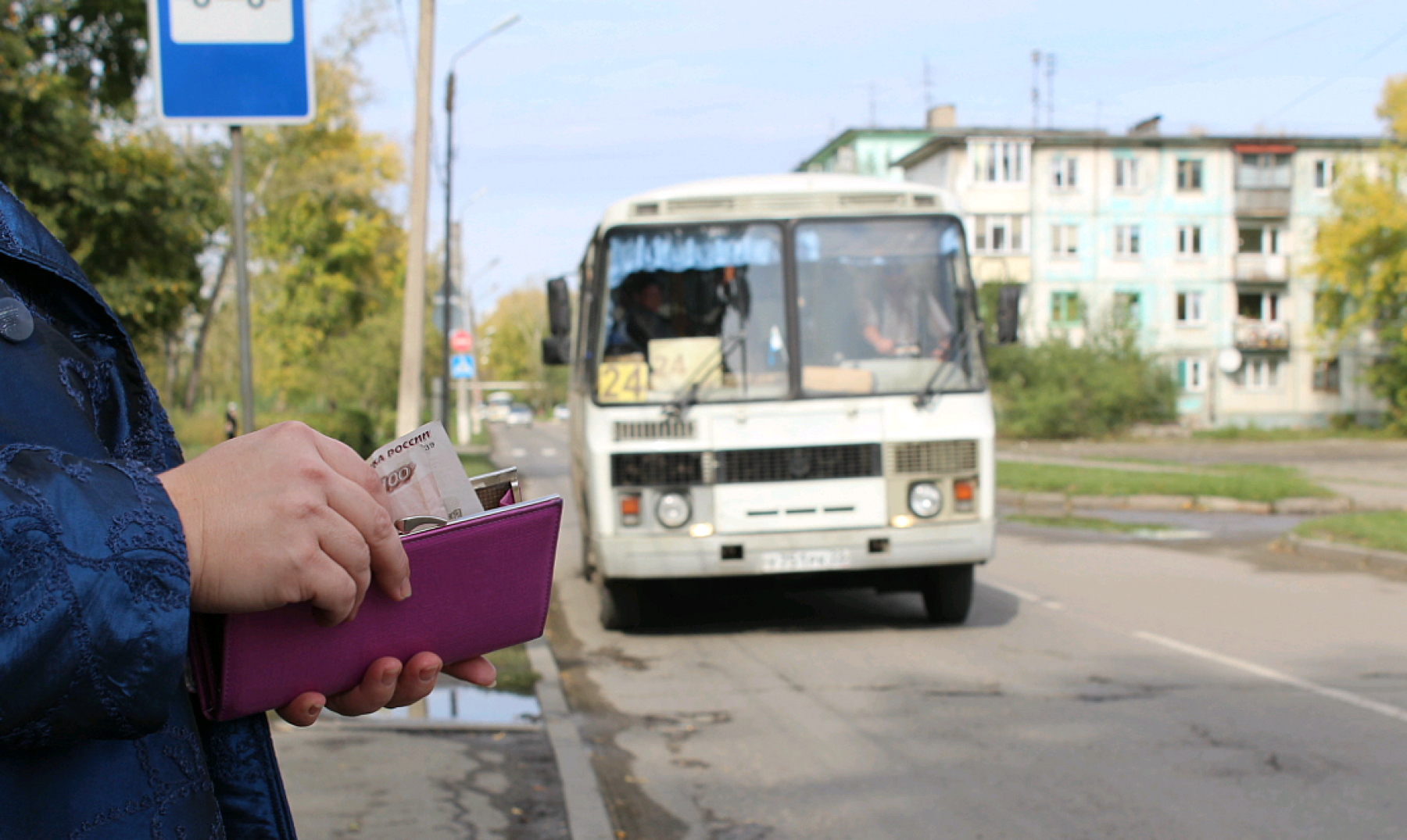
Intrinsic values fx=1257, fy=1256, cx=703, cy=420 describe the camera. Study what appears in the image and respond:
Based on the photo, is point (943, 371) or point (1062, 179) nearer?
point (943, 371)

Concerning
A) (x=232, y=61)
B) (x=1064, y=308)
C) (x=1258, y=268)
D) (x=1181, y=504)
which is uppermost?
(x=1258, y=268)

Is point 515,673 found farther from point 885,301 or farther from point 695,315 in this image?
point 885,301

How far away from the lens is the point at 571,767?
210 inches

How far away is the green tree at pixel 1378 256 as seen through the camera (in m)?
45.0

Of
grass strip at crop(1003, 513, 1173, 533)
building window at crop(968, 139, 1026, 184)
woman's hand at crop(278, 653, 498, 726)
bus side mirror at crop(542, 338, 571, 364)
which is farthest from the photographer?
→ building window at crop(968, 139, 1026, 184)

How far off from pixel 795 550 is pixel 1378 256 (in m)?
45.4

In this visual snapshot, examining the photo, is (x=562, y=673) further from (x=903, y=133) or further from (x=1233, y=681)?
(x=903, y=133)

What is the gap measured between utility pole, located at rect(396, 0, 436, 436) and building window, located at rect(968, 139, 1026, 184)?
4061 centimetres

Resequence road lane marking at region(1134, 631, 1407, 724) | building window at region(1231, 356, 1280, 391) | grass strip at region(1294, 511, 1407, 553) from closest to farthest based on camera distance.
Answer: road lane marking at region(1134, 631, 1407, 724), grass strip at region(1294, 511, 1407, 553), building window at region(1231, 356, 1280, 391)

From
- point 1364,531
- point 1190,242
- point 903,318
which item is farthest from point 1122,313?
point 903,318

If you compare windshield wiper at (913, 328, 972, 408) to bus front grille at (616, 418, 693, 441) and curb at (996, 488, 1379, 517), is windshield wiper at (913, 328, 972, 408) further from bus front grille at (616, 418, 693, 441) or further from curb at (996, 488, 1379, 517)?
curb at (996, 488, 1379, 517)

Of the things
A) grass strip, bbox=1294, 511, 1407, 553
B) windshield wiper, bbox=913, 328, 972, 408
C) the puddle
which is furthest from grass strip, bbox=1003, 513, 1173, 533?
the puddle

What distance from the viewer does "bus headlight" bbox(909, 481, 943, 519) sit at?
8.25m

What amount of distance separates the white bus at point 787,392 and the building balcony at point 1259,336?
2003 inches
